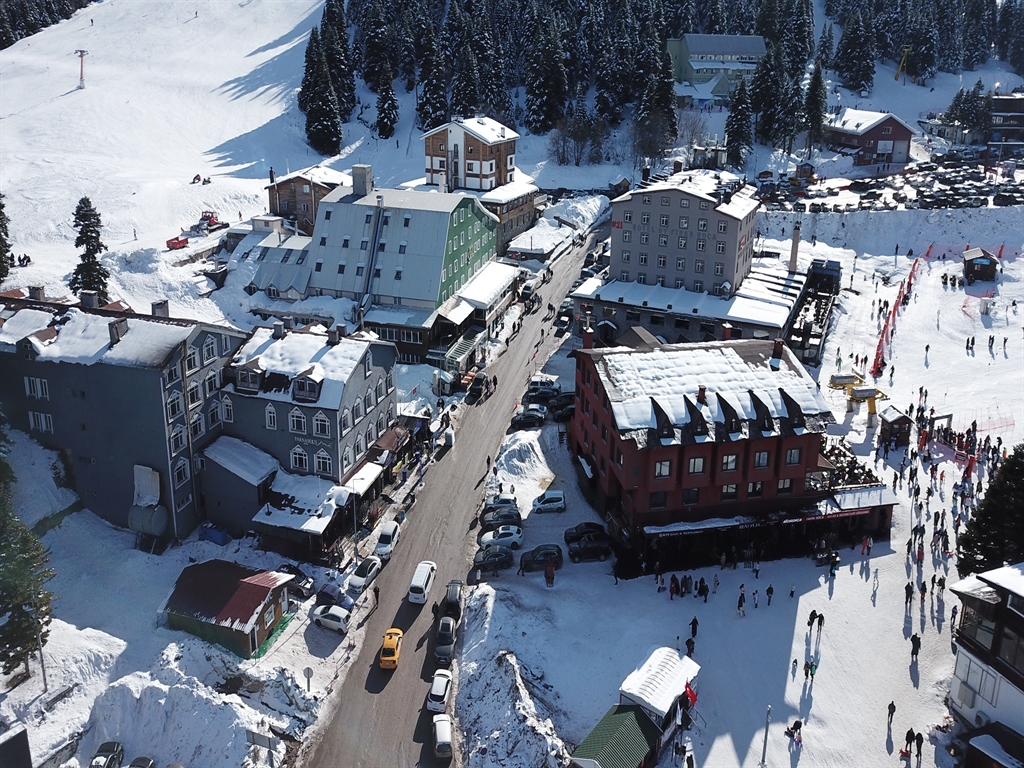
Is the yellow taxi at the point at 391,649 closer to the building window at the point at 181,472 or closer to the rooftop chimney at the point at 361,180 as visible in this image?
the building window at the point at 181,472

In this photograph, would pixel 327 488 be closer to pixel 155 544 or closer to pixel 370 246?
pixel 155 544

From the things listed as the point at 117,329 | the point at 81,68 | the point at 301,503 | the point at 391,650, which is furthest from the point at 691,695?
the point at 81,68

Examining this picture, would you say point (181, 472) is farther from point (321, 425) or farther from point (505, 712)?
point (505, 712)

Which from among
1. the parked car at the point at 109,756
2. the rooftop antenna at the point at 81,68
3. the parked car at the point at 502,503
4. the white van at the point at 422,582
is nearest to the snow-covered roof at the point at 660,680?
the white van at the point at 422,582

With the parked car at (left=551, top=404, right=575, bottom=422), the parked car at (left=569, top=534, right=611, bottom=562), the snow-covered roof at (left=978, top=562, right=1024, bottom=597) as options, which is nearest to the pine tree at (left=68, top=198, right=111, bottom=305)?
the parked car at (left=551, top=404, right=575, bottom=422)

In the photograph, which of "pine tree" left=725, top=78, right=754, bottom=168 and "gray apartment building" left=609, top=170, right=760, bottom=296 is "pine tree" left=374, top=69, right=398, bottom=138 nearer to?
"pine tree" left=725, top=78, right=754, bottom=168
